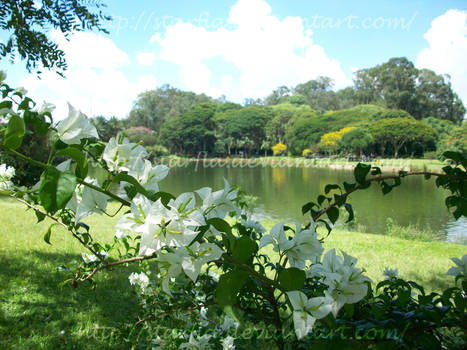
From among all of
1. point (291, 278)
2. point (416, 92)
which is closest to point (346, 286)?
point (291, 278)

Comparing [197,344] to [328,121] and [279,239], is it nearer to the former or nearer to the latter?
[279,239]

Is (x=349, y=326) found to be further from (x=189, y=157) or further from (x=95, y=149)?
(x=189, y=157)

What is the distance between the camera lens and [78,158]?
0.43m

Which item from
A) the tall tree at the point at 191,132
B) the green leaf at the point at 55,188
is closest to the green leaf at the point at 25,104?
the green leaf at the point at 55,188

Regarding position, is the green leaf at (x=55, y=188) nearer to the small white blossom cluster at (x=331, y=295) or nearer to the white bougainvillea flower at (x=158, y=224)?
the white bougainvillea flower at (x=158, y=224)

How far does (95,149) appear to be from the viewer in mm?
645

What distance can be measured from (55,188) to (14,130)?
11cm

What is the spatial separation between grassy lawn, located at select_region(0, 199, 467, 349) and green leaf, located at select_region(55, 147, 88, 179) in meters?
1.09

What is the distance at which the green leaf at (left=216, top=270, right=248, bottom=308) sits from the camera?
47 centimetres

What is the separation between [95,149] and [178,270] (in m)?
0.32

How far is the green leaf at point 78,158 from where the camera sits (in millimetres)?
417

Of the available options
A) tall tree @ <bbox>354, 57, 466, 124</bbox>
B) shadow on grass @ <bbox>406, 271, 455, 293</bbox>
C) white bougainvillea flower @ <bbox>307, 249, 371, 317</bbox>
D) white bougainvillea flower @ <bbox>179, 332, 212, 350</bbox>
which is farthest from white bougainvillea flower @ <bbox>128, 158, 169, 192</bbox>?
tall tree @ <bbox>354, 57, 466, 124</bbox>

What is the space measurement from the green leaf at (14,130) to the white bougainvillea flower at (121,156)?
0.45ft

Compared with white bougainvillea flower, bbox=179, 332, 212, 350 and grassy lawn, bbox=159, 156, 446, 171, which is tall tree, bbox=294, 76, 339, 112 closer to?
grassy lawn, bbox=159, 156, 446, 171
